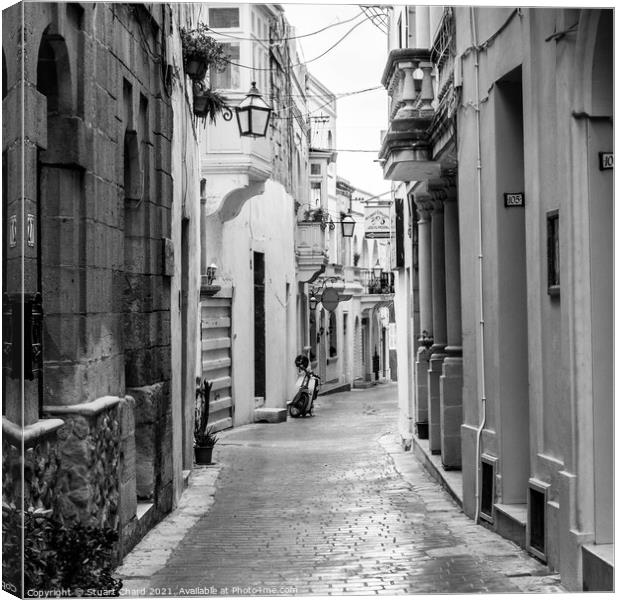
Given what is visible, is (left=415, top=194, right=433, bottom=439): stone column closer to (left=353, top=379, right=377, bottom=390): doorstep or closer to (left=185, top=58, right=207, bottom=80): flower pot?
(left=185, top=58, right=207, bottom=80): flower pot

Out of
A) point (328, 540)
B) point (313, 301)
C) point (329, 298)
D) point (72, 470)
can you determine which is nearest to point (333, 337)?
point (313, 301)

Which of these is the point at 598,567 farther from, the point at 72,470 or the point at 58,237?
the point at 58,237

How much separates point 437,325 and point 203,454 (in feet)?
10.0

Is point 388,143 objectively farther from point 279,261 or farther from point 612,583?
point 279,261

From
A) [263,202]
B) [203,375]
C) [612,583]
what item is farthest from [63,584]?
[263,202]

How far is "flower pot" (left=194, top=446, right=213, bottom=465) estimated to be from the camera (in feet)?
45.4

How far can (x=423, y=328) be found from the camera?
48.7 ft

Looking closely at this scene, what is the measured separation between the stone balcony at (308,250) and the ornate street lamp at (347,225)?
560 millimetres

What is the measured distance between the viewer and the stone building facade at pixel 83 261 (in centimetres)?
565

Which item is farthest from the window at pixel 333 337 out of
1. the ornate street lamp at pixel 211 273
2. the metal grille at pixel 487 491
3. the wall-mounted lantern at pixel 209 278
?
the metal grille at pixel 487 491

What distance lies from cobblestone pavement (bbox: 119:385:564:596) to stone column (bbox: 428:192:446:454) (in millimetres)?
658

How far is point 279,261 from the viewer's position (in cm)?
2417

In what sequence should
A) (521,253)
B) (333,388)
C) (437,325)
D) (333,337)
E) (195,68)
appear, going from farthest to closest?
(333,337) → (333,388) → (437,325) → (195,68) → (521,253)

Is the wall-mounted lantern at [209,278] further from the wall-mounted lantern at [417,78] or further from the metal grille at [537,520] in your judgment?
the metal grille at [537,520]
